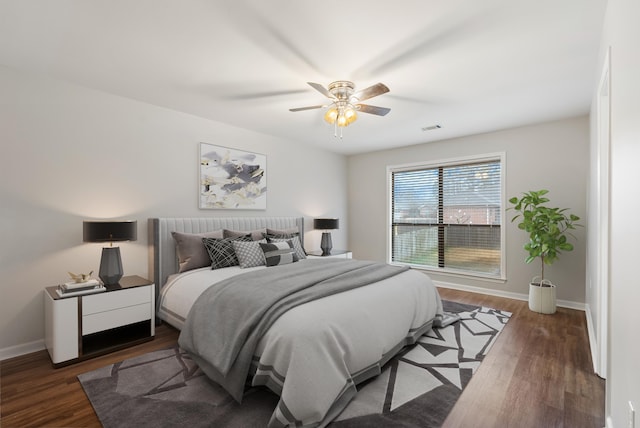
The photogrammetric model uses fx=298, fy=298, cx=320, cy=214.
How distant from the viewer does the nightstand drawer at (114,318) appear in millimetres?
2586

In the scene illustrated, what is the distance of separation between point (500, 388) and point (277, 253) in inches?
95.9

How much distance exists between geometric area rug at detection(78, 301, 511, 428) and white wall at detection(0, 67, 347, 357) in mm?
1135

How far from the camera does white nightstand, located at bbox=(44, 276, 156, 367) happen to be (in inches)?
96.6

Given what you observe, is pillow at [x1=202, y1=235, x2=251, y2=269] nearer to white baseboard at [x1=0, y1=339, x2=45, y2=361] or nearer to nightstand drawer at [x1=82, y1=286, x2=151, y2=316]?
nightstand drawer at [x1=82, y1=286, x2=151, y2=316]

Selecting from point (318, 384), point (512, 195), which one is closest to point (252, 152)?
point (318, 384)

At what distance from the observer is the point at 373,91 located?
8.27 ft

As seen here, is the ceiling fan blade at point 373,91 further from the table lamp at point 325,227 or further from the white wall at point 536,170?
the white wall at point 536,170

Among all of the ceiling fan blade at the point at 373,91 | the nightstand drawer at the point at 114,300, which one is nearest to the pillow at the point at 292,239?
the nightstand drawer at the point at 114,300

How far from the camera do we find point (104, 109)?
3.15 m

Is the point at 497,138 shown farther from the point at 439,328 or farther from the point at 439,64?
the point at 439,328

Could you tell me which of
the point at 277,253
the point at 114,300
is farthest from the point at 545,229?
the point at 114,300

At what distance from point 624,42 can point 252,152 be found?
3.96 meters

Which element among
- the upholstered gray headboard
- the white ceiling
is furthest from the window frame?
the upholstered gray headboard

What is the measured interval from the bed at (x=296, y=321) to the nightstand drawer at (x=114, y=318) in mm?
249
